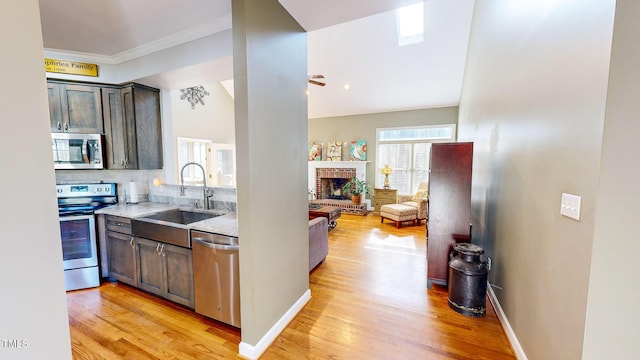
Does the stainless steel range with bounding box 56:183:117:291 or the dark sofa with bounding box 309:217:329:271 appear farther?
the dark sofa with bounding box 309:217:329:271

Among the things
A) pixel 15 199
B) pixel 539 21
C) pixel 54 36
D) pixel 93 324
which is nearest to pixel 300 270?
pixel 93 324

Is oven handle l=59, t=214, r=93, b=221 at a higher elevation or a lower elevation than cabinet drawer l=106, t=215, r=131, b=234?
higher

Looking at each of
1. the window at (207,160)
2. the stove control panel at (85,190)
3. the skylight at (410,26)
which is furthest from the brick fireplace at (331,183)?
the stove control panel at (85,190)

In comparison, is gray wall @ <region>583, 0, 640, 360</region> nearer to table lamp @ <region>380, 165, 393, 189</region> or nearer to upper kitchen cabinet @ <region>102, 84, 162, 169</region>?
upper kitchen cabinet @ <region>102, 84, 162, 169</region>

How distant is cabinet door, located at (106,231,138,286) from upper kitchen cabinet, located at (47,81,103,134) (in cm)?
133

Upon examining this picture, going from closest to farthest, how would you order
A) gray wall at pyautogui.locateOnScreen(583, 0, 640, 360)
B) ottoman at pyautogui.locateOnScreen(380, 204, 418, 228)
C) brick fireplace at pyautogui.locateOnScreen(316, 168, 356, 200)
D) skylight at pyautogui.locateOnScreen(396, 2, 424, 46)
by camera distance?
gray wall at pyautogui.locateOnScreen(583, 0, 640, 360), skylight at pyautogui.locateOnScreen(396, 2, 424, 46), ottoman at pyautogui.locateOnScreen(380, 204, 418, 228), brick fireplace at pyautogui.locateOnScreen(316, 168, 356, 200)

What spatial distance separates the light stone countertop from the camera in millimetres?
2032

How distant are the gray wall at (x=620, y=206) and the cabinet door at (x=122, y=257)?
328 cm

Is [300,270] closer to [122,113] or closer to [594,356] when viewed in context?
[594,356]

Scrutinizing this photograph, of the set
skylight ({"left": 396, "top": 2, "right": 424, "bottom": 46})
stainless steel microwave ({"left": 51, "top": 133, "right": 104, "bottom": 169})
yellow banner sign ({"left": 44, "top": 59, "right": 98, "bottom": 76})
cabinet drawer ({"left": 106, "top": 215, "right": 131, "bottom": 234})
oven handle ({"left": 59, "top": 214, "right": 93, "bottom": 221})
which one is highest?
skylight ({"left": 396, "top": 2, "right": 424, "bottom": 46})

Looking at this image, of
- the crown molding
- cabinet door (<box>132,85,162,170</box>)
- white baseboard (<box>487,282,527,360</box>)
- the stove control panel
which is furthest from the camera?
cabinet door (<box>132,85,162,170</box>)

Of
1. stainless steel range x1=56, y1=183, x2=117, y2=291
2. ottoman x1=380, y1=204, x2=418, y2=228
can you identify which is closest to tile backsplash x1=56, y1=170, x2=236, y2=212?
stainless steel range x1=56, y1=183, x2=117, y2=291

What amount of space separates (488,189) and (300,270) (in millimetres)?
2332

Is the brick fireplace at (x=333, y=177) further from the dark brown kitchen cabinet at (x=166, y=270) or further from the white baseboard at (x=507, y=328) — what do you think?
the dark brown kitchen cabinet at (x=166, y=270)
